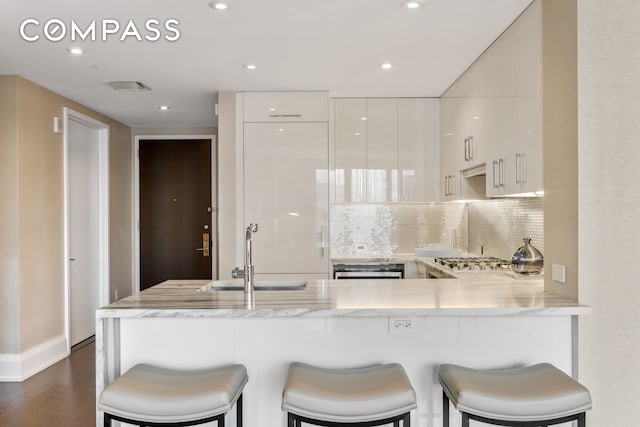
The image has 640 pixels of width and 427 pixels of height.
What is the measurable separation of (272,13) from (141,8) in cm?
70

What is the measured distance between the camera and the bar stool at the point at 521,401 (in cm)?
173

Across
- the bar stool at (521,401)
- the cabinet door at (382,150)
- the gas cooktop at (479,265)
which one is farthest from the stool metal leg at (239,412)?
the cabinet door at (382,150)

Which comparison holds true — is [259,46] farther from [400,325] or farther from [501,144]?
[400,325]

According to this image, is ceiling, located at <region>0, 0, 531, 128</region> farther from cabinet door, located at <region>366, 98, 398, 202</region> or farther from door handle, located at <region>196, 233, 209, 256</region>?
door handle, located at <region>196, 233, 209, 256</region>

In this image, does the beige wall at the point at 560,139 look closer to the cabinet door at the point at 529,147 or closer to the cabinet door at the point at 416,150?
the cabinet door at the point at 529,147

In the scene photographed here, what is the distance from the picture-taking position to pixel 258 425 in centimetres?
224

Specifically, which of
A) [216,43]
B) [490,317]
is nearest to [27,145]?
[216,43]

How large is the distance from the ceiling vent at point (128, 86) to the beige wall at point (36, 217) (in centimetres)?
64

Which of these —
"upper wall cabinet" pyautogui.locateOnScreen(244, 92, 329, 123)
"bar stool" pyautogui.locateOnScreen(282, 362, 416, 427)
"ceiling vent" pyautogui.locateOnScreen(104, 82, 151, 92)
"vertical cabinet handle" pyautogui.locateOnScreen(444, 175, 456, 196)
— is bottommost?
"bar stool" pyautogui.locateOnScreen(282, 362, 416, 427)

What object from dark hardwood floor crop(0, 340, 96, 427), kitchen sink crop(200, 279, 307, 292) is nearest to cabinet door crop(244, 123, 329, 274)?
kitchen sink crop(200, 279, 307, 292)

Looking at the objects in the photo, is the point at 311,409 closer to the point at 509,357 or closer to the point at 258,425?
the point at 258,425

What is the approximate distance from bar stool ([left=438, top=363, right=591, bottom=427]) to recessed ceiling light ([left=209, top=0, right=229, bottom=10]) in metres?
2.12

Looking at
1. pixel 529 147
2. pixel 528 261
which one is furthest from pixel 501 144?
pixel 528 261

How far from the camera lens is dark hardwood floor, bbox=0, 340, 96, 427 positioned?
3.09m
